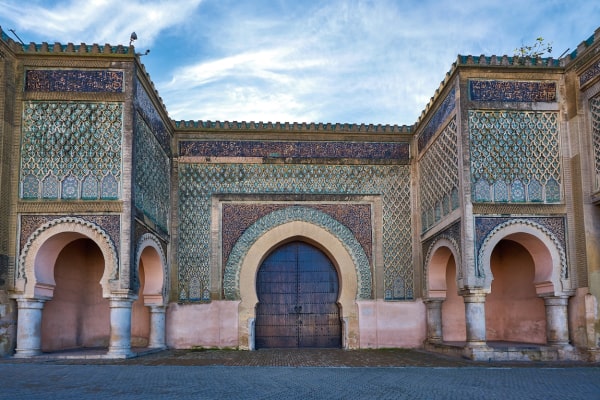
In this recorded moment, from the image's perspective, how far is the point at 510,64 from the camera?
9758 mm

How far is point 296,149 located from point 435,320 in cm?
394

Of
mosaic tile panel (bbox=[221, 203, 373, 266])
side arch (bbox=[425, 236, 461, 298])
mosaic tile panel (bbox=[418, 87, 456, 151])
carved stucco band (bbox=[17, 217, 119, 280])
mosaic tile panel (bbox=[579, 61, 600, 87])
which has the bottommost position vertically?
side arch (bbox=[425, 236, 461, 298])

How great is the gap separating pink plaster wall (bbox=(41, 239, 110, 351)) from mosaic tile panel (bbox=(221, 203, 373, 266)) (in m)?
2.28

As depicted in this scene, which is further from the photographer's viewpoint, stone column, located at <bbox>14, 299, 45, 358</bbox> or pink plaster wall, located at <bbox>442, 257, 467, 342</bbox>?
pink plaster wall, located at <bbox>442, 257, 467, 342</bbox>

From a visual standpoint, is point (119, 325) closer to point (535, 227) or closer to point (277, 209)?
point (277, 209)

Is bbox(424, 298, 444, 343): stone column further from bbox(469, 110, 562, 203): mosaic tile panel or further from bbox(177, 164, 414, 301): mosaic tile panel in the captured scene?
bbox(469, 110, 562, 203): mosaic tile panel

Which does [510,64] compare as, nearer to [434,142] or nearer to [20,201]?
[434,142]

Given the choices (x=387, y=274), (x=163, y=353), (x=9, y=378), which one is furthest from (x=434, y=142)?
(x=9, y=378)

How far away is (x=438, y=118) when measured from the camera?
10844mm

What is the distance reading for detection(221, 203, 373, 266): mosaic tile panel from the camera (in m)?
11.8

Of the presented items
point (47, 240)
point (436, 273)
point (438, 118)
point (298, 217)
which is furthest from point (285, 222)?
point (47, 240)

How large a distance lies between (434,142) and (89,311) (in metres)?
6.55

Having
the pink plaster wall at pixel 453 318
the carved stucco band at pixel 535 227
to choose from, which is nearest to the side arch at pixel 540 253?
the carved stucco band at pixel 535 227

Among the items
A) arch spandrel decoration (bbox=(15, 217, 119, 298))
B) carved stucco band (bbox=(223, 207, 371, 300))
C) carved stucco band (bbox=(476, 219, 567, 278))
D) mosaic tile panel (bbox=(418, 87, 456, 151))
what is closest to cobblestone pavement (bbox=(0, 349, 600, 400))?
arch spandrel decoration (bbox=(15, 217, 119, 298))
